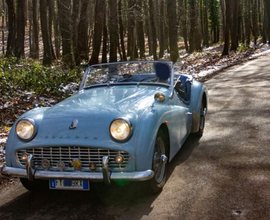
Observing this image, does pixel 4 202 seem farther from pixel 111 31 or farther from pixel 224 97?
pixel 111 31

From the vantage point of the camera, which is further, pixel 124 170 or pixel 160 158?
pixel 160 158

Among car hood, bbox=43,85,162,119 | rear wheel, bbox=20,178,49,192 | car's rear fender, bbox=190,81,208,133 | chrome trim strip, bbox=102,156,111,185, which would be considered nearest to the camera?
chrome trim strip, bbox=102,156,111,185

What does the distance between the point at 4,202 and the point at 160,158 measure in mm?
1914

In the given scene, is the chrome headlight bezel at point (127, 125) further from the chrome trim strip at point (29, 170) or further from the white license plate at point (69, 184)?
the chrome trim strip at point (29, 170)

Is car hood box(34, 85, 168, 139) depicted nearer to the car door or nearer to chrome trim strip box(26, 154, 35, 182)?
chrome trim strip box(26, 154, 35, 182)

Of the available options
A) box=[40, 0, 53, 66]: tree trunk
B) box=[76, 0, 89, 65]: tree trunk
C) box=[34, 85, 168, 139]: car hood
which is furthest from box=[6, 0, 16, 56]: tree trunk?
box=[34, 85, 168, 139]: car hood

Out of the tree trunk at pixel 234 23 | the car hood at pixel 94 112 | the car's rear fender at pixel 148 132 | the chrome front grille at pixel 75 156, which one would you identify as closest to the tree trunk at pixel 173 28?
the tree trunk at pixel 234 23

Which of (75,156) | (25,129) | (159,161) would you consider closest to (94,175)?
(75,156)

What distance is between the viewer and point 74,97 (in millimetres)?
5277

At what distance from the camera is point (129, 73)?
228 inches

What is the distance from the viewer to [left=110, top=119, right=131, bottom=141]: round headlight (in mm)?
3830

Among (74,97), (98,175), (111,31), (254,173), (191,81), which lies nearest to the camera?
(98,175)

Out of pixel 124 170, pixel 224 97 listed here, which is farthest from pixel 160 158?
pixel 224 97

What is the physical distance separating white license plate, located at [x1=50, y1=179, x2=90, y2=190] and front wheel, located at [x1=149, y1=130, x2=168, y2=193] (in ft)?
2.42
